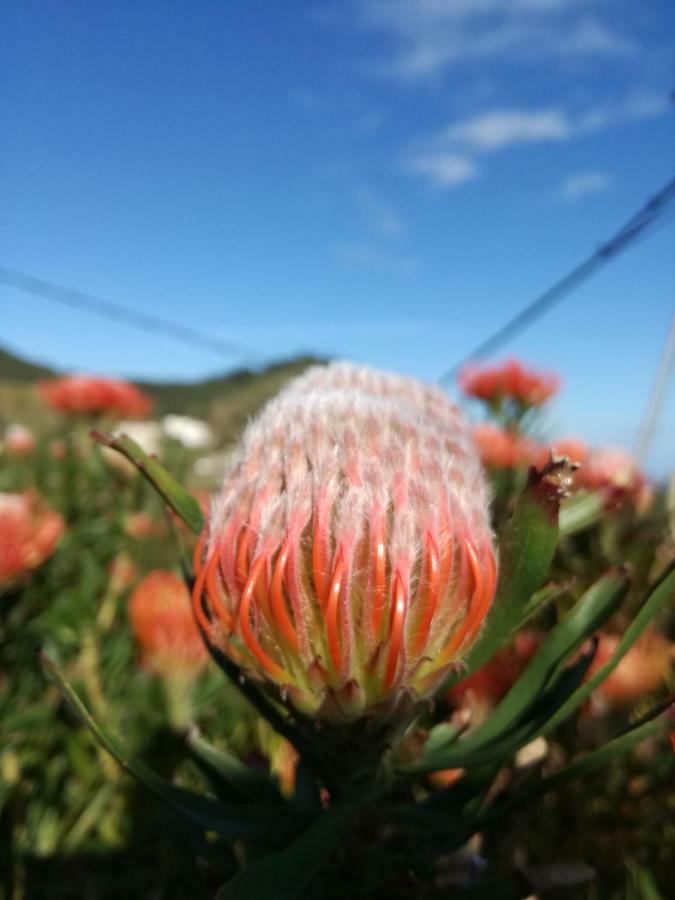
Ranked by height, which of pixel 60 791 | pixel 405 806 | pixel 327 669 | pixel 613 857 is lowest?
pixel 613 857

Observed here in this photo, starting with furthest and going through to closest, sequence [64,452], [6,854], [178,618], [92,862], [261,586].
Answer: [64,452]
[178,618]
[92,862]
[6,854]
[261,586]

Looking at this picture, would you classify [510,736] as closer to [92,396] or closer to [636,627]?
[636,627]

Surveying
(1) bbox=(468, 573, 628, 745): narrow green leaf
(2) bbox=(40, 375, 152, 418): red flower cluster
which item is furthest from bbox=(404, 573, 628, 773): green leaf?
(2) bbox=(40, 375, 152, 418): red flower cluster

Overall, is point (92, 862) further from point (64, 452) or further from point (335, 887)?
point (64, 452)

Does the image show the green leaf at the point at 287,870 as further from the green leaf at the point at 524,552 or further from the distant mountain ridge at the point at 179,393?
the distant mountain ridge at the point at 179,393

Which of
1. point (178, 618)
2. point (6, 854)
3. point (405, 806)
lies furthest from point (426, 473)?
point (178, 618)

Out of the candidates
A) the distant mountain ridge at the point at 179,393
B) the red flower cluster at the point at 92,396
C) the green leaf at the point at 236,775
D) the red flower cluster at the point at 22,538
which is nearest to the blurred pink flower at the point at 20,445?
the red flower cluster at the point at 92,396

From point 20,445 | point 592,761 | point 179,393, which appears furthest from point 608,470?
point 179,393
